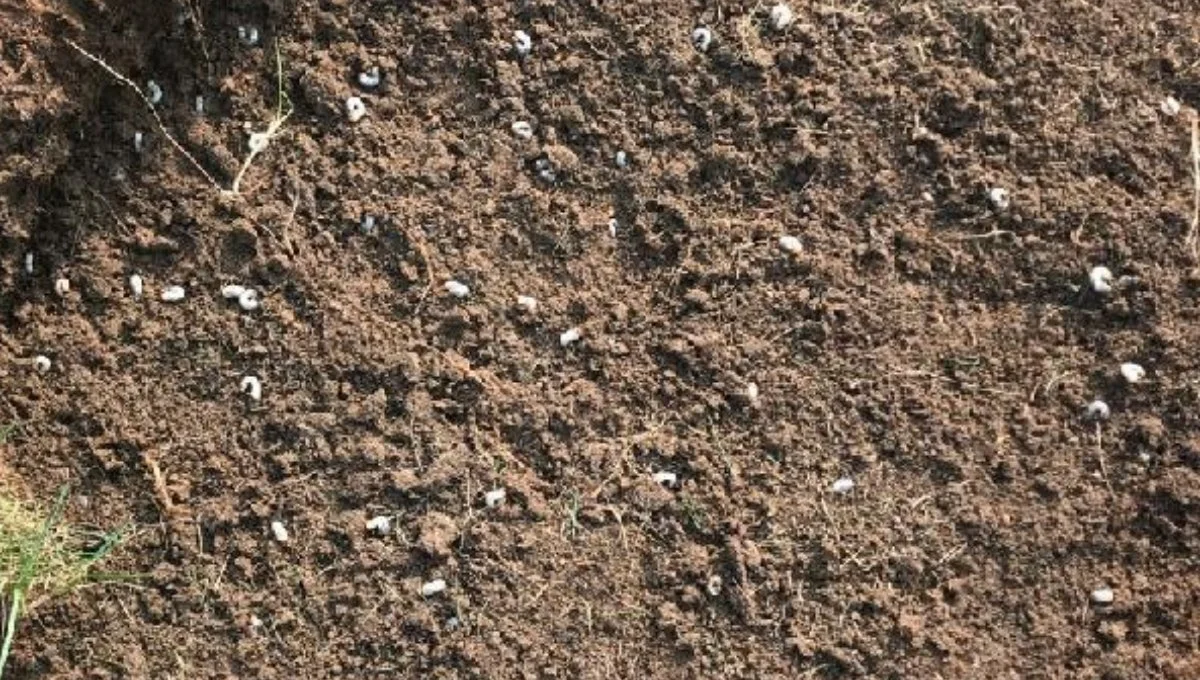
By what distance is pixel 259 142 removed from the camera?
1973 mm

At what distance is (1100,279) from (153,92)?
1.49 metres

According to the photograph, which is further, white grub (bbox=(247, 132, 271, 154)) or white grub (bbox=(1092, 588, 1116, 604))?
white grub (bbox=(247, 132, 271, 154))

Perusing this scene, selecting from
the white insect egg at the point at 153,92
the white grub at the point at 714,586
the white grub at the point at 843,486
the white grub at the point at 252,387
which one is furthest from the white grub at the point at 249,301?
the white grub at the point at 843,486

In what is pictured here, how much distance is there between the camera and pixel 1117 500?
1880 millimetres

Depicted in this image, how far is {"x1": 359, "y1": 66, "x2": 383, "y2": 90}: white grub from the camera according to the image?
6.44ft

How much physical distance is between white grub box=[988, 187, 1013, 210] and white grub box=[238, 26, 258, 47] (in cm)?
116

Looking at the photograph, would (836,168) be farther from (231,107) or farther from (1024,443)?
(231,107)

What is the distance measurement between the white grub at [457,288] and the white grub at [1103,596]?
1.05 meters

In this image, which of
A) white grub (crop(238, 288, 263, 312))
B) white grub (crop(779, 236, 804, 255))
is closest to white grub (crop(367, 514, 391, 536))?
white grub (crop(238, 288, 263, 312))

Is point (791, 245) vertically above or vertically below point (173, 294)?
above

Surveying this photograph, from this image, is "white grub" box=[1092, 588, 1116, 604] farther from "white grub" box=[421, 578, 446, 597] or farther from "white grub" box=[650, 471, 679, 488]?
"white grub" box=[421, 578, 446, 597]

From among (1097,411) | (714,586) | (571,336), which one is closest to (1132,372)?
(1097,411)

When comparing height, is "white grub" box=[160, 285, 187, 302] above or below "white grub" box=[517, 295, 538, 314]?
below

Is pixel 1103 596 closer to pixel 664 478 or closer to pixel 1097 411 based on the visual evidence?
pixel 1097 411
